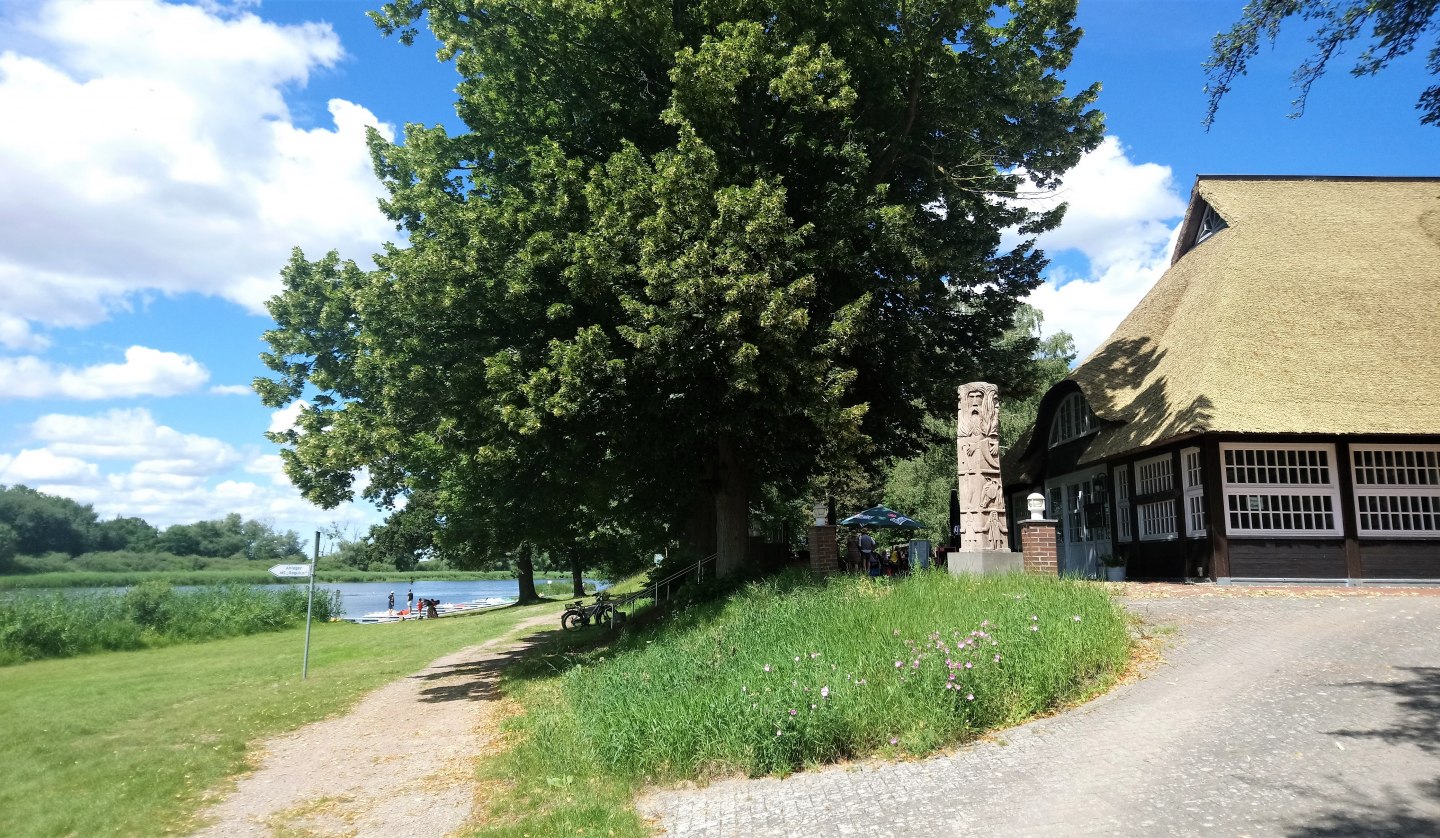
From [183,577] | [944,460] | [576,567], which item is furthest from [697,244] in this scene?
[576,567]

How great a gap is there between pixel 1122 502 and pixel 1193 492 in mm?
2991

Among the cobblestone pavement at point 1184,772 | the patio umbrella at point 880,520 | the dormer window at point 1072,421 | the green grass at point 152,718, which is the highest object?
the dormer window at point 1072,421

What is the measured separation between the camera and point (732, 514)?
18.9m

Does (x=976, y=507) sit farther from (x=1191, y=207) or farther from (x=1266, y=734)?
(x=1191, y=207)

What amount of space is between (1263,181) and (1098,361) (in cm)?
720

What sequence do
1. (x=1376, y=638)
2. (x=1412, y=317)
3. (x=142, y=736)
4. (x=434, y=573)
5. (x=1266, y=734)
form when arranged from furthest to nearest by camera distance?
(x=434, y=573) → (x=1412, y=317) → (x=142, y=736) → (x=1376, y=638) → (x=1266, y=734)

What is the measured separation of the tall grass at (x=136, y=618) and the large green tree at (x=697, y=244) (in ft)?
38.9

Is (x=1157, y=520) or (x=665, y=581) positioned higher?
(x=1157, y=520)

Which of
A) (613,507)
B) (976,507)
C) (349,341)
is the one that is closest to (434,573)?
(349,341)

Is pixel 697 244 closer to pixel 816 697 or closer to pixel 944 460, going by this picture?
pixel 816 697

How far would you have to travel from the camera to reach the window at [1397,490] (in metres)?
17.0

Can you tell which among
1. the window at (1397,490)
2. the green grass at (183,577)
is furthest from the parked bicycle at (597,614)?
the window at (1397,490)

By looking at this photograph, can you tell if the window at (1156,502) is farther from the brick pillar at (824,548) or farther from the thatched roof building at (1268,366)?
the brick pillar at (824,548)

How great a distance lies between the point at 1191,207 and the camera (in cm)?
2500
